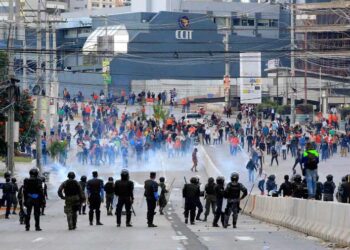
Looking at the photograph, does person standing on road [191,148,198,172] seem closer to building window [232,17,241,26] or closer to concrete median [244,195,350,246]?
concrete median [244,195,350,246]

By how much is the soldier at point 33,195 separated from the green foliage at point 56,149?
39.7m

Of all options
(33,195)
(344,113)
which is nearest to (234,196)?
(33,195)

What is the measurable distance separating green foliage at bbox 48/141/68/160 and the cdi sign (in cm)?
5927

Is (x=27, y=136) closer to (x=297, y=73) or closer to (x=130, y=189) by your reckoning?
(x=130, y=189)

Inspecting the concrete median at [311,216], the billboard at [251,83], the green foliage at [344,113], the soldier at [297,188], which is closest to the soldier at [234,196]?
the concrete median at [311,216]

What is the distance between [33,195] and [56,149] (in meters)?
40.0

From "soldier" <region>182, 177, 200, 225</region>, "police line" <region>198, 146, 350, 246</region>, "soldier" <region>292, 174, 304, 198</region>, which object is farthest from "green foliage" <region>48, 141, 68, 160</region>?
"soldier" <region>292, 174, 304, 198</region>

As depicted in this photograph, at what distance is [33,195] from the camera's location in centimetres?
2973

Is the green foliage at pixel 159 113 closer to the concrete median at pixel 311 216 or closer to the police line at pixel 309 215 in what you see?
the police line at pixel 309 215

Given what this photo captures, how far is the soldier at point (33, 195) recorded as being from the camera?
2969 centimetres

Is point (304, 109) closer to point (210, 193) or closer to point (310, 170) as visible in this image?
point (210, 193)

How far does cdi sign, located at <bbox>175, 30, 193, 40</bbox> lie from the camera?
128 m

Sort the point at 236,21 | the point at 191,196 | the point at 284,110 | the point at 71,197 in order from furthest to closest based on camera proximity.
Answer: the point at 236,21 < the point at 284,110 < the point at 191,196 < the point at 71,197

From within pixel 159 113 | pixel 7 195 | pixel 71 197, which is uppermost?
pixel 159 113
